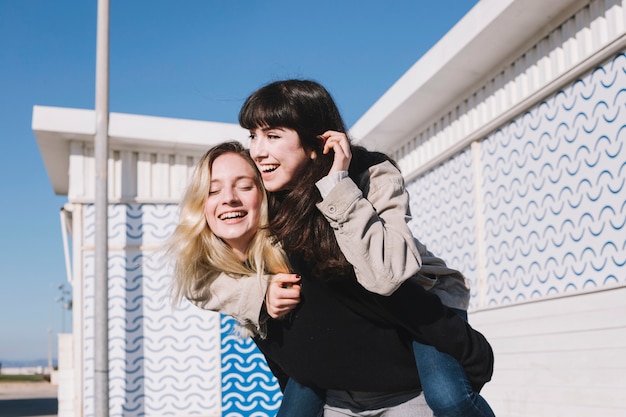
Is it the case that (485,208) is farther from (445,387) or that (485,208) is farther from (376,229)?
(376,229)

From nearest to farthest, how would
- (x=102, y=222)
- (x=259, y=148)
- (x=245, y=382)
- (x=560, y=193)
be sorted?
(x=259, y=148), (x=560, y=193), (x=102, y=222), (x=245, y=382)

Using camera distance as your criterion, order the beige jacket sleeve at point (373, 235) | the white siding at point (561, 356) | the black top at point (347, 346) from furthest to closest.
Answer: the white siding at point (561, 356) → the black top at point (347, 346) → the beige jacket sleeve at point (373, 235)

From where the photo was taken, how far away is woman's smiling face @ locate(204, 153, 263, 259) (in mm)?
2803

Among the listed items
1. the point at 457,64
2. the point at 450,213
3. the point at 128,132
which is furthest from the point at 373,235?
the point at 128,132

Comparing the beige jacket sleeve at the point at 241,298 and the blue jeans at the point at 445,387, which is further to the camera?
the beige jacket sleeve at the point at 241,298

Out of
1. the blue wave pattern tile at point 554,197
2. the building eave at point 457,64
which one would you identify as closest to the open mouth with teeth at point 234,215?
the blue wave pattern tile at point 554,197

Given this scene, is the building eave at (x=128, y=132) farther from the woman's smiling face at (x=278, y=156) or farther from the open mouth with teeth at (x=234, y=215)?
the woman's smiling face at (x=278, y=156)

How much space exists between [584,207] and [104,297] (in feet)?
→ 15.3

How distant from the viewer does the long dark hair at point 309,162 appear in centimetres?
246

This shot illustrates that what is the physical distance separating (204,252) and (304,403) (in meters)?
0.62

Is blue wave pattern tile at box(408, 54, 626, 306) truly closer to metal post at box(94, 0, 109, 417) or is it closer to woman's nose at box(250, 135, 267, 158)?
woman's nose at box(250, 135, 267, 158)

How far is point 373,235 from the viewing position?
2.28m

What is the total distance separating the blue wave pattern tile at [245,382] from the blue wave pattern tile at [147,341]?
0.13 m

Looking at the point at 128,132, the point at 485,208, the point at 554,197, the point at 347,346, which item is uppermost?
the point at 128,132
